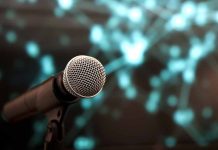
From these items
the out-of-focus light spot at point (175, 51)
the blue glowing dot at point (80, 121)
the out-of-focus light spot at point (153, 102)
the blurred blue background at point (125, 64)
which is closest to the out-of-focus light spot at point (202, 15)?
the blurred blue background at point (125, 64)

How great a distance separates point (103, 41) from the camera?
1.46 metres

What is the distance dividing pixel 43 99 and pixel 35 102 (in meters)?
0.06

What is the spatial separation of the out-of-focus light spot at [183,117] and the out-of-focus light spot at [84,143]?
347 mm

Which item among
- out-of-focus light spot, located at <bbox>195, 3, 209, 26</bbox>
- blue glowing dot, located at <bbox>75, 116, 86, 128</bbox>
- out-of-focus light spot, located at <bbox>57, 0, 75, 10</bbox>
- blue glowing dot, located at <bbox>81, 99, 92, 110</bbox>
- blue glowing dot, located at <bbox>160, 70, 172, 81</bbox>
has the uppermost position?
out-of-focus light spot, located at <bbox>195, 3, 209, 26</bbox>

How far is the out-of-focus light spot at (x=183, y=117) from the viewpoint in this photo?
1.53m

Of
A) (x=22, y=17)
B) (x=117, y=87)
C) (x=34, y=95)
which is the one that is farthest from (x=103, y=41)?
(x=34, y=95)

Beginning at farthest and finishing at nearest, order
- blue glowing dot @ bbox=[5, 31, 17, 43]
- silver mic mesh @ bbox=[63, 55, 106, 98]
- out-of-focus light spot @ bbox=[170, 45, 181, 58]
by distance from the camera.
Result: out-of-focus light spot @ bbox=[170, 45, 181, 58] → blue glowing dot @ bbox=[5, 31, 17, 43] → silver mic mesh @ bbox=[63, 55, 106, 98]

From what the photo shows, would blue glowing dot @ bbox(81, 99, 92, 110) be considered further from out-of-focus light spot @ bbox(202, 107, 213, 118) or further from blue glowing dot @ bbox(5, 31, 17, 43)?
out-of-focus light spot @ bbox(202, 107, 213, 118)

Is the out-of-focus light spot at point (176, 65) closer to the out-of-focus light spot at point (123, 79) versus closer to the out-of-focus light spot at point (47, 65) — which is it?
the out-of-focus light spot at point (123, 79)

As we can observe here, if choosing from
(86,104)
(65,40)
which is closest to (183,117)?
(86,104)

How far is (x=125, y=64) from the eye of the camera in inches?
57.9

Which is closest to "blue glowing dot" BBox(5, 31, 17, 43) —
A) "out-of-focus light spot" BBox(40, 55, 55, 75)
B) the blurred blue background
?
the blurred blue background

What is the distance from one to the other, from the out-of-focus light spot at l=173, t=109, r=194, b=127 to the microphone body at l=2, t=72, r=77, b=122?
2.30 feet

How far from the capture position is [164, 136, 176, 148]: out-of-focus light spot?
1.50 metres
